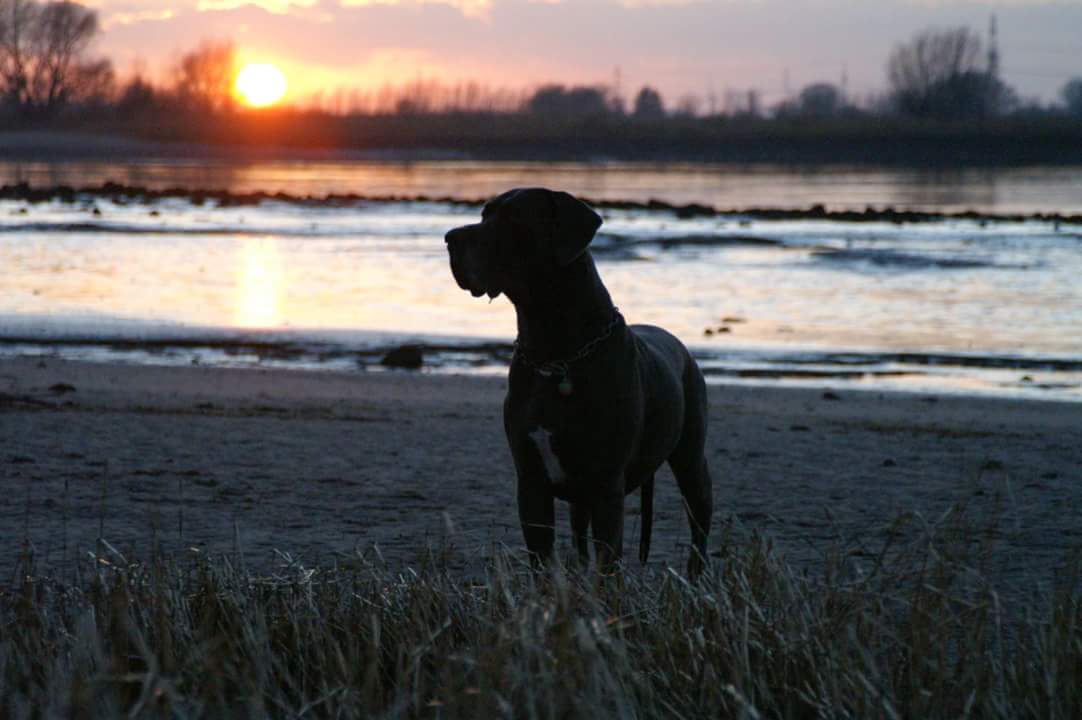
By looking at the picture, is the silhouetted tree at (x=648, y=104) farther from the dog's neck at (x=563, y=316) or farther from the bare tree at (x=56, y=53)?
the dog's neck at (x=563, y=316)

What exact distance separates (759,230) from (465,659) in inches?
1290

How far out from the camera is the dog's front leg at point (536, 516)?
5.88 m

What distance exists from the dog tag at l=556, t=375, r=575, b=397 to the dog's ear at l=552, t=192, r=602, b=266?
44 centimetres

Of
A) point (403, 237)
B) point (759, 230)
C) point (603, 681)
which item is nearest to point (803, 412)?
point (603, 681)

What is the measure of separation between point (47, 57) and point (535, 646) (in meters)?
107

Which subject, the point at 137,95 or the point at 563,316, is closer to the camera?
the point at 563,316

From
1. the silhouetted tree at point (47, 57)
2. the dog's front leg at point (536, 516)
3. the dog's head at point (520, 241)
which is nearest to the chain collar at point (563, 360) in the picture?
the dog's head at point (520, 241)

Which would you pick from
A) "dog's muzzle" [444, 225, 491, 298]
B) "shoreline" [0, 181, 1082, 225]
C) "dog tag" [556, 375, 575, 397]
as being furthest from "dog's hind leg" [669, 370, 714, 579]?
"shoreline" [0, 181, 1082, 225]

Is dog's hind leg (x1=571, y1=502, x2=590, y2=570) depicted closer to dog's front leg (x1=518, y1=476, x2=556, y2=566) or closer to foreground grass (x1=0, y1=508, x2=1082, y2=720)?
dog's front leg (x1=518, y1=476, x2=556, y2=566)

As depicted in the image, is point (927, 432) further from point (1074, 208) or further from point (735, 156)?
point (735, 156)

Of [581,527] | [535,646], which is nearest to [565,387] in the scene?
[581,527]

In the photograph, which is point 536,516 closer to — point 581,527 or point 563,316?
point 581,527

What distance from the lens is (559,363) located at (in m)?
5.73

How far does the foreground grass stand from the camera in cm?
421
